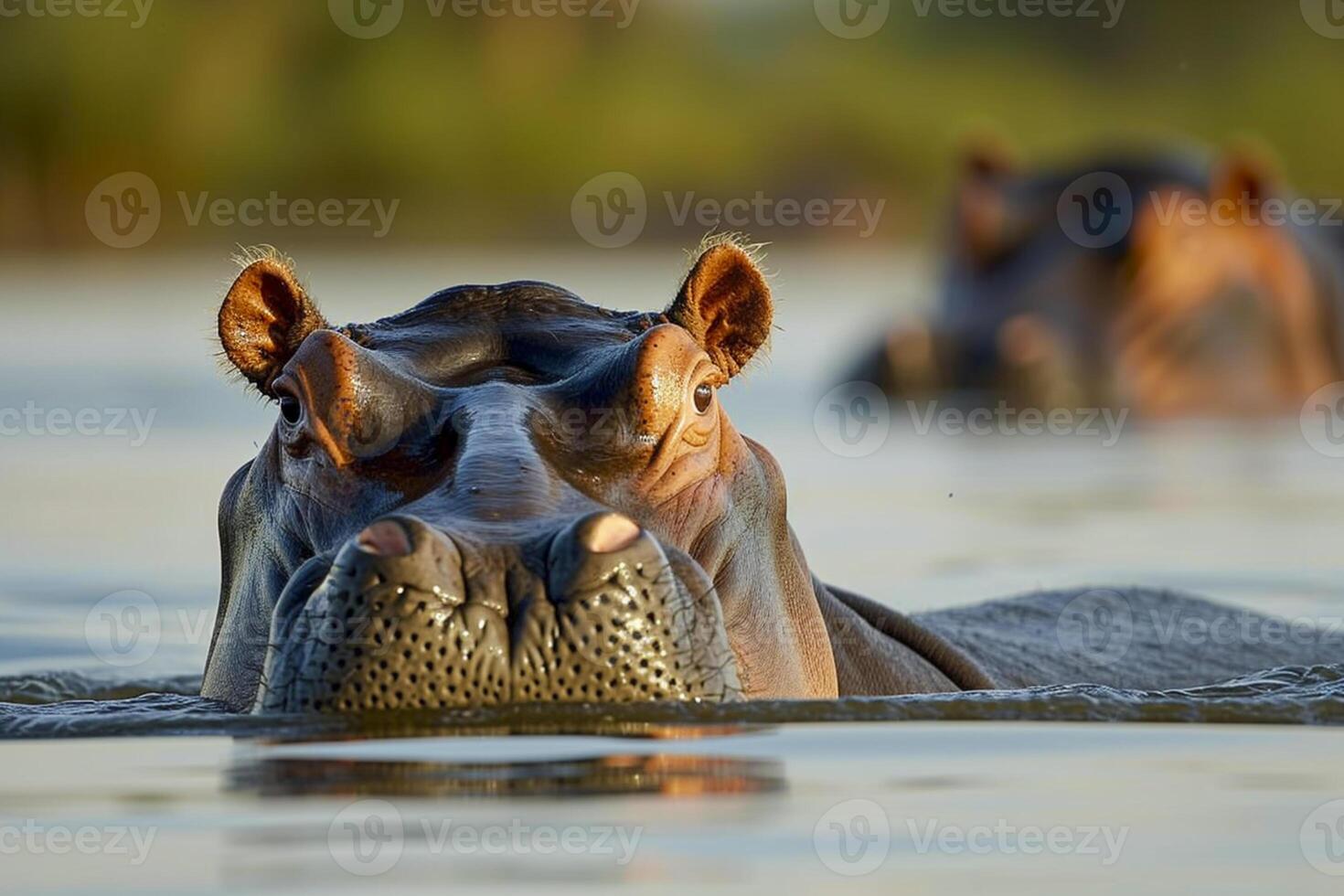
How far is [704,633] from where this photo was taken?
6.12 meters

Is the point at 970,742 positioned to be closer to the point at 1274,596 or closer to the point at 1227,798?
the point at 1227,798

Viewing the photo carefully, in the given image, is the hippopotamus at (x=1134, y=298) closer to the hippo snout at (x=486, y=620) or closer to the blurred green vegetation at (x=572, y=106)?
the hippo snout at (x=486, y=620)

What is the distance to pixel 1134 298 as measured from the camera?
20.5m

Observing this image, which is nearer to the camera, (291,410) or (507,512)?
(507,512)

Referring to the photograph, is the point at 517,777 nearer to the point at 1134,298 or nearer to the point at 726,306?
the point at 726,306

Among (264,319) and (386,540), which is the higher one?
(264,319)

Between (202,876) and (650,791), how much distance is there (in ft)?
3.16

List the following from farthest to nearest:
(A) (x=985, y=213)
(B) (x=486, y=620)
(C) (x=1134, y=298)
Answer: (A) (x=985, y=213)
(C) (x=1134, y=298)
(B) (x=486, y=620)

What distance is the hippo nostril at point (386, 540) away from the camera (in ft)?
18.6

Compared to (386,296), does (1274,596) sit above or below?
below

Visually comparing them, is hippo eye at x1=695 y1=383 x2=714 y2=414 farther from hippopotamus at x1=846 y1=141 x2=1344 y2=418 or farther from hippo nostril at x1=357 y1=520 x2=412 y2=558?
hippopotamus at x1=846 y1=141 x2=1344 y2=418

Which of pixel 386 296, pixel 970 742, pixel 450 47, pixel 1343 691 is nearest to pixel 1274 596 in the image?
pixel 1343 691

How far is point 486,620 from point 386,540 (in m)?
0.26

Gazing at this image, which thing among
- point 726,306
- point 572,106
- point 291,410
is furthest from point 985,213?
point 572,106
